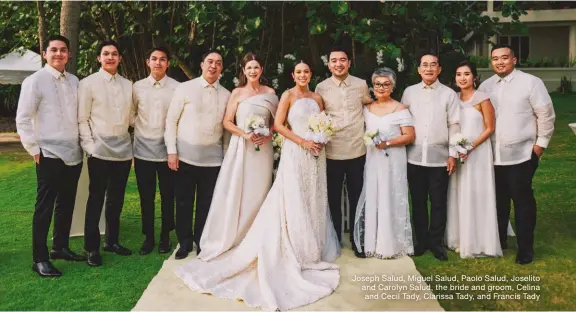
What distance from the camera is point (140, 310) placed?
13.6 feet

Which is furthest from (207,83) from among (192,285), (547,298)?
(547,298)

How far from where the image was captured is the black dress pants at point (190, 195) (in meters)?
5.41

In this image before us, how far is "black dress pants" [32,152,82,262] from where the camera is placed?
192 inches

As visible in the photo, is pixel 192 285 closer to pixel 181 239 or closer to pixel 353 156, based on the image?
pixel 181 239

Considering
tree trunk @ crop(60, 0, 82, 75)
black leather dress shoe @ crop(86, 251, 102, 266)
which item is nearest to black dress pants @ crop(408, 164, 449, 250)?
black leather dress shoe @ crop(86, 251, 102, 266)

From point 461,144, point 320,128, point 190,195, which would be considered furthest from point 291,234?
point 461,144

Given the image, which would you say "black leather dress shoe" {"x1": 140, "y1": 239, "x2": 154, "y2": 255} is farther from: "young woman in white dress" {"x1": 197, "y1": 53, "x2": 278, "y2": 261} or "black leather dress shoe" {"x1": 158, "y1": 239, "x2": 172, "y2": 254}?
"young woman in white dress" {"x1": 197, "y1": 53, "x2": 278, "y2": 261}

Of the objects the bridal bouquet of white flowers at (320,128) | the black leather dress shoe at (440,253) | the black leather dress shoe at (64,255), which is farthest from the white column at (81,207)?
the black leather dress shoe at (440,253)

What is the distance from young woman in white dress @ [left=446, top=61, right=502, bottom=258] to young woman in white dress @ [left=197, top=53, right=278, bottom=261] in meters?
1.77

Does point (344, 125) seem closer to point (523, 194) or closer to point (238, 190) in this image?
point (238, 190)

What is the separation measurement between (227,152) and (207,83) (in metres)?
0.66

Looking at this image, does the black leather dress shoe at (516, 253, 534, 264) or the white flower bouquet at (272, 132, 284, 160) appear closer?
the black leather dress shoe at (516, 253, 534, 264)

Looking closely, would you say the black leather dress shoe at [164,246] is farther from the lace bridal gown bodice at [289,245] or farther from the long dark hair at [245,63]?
the long dark hair at [245,63]

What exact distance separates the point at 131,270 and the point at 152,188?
0.83m
